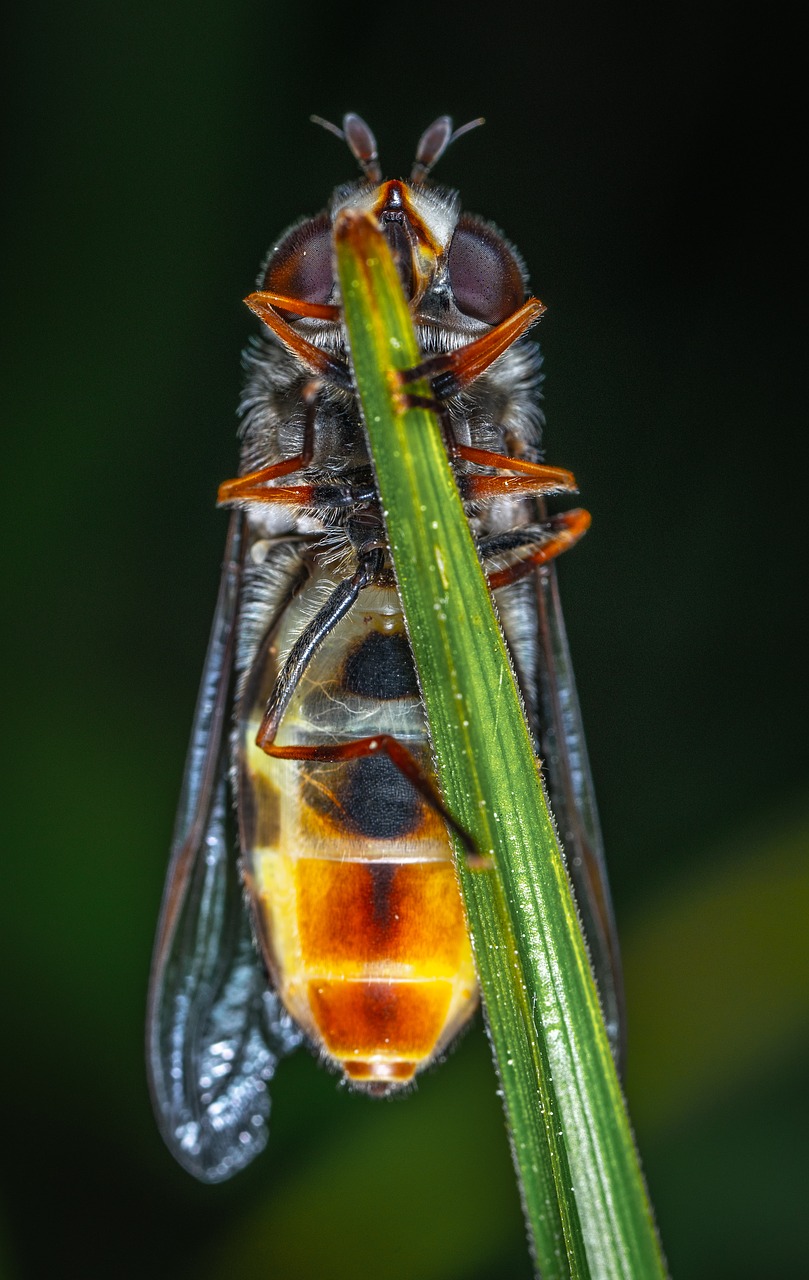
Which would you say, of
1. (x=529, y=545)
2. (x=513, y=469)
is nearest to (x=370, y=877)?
(x=529, y=545)

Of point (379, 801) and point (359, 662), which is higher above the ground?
point (359, 662)

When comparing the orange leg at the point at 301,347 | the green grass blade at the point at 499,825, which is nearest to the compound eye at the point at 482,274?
the orange leg at the point at 301,347

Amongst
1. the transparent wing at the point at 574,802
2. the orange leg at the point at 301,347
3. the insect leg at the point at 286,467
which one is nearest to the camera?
the orange leg at the point at 301,347

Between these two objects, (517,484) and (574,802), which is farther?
(574,802)

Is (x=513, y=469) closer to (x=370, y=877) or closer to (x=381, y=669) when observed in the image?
(x=381, y=669)

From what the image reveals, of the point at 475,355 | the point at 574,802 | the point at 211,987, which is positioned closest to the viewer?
the point at 475,355

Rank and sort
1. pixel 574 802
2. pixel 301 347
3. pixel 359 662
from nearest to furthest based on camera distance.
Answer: pixel 301 347 → pixel 359 662 → pixel 574 802

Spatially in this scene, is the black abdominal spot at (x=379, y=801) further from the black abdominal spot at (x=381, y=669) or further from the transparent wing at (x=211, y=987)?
the transparent wing at (x=211, y=987)
